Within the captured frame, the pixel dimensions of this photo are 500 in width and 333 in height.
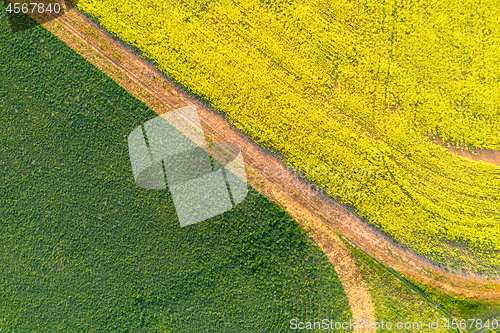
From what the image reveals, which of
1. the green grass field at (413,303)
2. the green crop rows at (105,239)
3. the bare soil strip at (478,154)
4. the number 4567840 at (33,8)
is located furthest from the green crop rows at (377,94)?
the number 4567840 at (33,8)

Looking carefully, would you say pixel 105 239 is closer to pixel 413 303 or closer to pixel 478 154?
pixel 413 303

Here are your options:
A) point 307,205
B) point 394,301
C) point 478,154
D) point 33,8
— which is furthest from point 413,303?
point 33,8

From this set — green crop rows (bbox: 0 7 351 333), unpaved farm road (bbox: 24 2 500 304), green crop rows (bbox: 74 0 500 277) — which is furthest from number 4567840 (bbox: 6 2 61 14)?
green crop rows (bbox: 74 0 500 277)

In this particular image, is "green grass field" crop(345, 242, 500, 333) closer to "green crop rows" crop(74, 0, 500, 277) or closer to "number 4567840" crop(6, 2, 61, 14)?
"green crop rows" crop(74, 0, 500, 277)

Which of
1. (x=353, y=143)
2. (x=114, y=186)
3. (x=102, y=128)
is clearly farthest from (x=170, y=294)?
(x=353, y=143)

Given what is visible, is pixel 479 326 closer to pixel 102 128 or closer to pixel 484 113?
pixel 484 113

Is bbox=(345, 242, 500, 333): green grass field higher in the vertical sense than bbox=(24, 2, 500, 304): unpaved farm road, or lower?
lower
